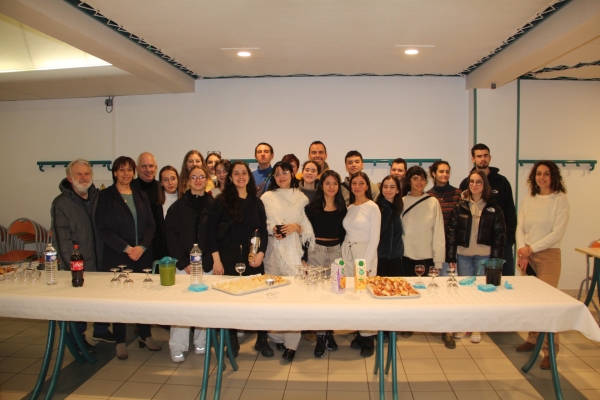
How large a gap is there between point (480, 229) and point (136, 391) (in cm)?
292

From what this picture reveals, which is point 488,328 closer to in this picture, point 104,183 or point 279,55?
point 279,55

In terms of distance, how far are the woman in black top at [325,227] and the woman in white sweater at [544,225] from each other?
1.61 meters

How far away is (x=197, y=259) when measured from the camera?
286cm

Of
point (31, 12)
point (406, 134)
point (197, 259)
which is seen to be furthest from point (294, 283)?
point (406, 134)

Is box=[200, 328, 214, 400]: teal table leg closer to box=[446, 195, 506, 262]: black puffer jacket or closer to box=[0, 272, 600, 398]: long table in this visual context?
box=[0, 272, 600, 398]: long table

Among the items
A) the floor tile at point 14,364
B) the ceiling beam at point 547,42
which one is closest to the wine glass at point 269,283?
the floor tile at point 14,364

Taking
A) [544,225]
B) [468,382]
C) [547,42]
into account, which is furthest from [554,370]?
[547,42]

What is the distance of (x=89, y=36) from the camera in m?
3.40

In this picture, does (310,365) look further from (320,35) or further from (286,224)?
(320,35)

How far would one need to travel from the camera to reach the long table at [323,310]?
241cm

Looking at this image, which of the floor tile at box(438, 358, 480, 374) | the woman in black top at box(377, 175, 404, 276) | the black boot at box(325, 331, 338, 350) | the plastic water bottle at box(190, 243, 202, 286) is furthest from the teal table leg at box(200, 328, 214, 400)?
the floor tile at box(438, 358, 480, 374)

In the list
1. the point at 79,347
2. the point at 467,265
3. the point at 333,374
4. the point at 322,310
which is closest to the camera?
the point at 322,310

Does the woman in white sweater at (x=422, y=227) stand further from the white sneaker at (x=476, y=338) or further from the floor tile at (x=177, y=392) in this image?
the floor tile at (x=177, y=392)

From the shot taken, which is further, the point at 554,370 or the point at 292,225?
the point at 292,225
